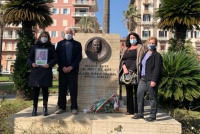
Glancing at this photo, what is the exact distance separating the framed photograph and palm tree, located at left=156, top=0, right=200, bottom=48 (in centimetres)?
841

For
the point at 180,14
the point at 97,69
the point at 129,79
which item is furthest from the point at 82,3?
the point at 129,79

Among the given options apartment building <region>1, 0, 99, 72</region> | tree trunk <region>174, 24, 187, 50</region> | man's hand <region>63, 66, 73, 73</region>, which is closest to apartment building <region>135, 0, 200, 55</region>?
apartment building <region>1, 0, 99, 72</region>

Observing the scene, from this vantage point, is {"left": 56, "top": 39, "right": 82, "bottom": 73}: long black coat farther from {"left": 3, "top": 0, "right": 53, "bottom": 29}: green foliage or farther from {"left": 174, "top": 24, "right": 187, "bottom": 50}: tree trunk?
{"left": 174, "top": 24, "right": 187, "bottom": 50}: tree trunk

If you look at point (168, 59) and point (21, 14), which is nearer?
point (168, 59)

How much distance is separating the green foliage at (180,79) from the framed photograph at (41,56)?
501 cm

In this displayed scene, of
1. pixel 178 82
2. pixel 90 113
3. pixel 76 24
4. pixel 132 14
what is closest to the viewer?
pixel 90 113

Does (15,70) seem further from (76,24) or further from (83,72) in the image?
(76,24)

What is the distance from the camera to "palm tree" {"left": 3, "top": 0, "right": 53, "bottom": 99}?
10.7 m

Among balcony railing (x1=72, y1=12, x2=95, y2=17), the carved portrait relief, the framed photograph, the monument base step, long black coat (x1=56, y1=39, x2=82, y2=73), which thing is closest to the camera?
the monument base step

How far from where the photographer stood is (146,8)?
55719 mm

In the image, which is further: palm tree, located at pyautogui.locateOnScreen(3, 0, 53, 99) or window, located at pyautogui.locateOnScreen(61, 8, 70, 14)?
window, located at pyautogui.locateOnScreen(61, 8, 70, 14)

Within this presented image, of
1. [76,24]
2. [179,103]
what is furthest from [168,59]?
[76,24]

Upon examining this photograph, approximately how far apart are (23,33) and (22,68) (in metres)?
1.72

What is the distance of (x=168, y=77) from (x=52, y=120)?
17.4 feet
